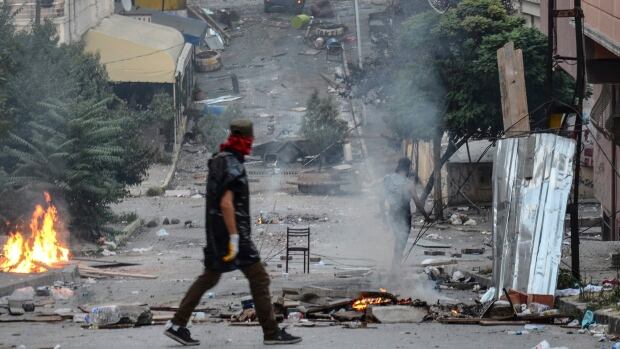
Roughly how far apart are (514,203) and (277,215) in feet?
59.1

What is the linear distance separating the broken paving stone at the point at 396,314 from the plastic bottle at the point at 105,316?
1897 millimetres

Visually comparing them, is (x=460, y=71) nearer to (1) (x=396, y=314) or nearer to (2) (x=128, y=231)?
(2) (x=128, y=231)

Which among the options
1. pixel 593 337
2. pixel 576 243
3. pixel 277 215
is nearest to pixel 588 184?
pixel 277 215

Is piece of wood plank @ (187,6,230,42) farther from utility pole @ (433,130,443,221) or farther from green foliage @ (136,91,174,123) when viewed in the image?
utility pole @ (433,130,443,221)

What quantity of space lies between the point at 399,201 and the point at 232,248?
6511 mm

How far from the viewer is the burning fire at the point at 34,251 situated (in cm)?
1438

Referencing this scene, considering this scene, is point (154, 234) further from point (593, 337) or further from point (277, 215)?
point (593, 337)

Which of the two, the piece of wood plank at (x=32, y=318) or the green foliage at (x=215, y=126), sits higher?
the piece of wood plank at (x=32, y=318)

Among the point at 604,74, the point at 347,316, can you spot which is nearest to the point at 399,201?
the point at 604,74

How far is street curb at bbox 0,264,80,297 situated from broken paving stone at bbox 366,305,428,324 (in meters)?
4.29

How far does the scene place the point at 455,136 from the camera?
92.6ft

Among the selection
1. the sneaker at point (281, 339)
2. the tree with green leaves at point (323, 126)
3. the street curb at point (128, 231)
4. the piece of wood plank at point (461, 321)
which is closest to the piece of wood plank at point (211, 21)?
the tree with green leaves at point (323, 126)

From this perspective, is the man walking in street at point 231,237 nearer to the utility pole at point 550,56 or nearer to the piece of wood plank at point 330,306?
the piece of wood plank at point 330,306

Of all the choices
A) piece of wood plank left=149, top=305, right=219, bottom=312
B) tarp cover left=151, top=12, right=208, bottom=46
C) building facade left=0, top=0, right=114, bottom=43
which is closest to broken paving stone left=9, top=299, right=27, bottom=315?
piece of wood plank left=149, top=305, right=219, bottom=312
